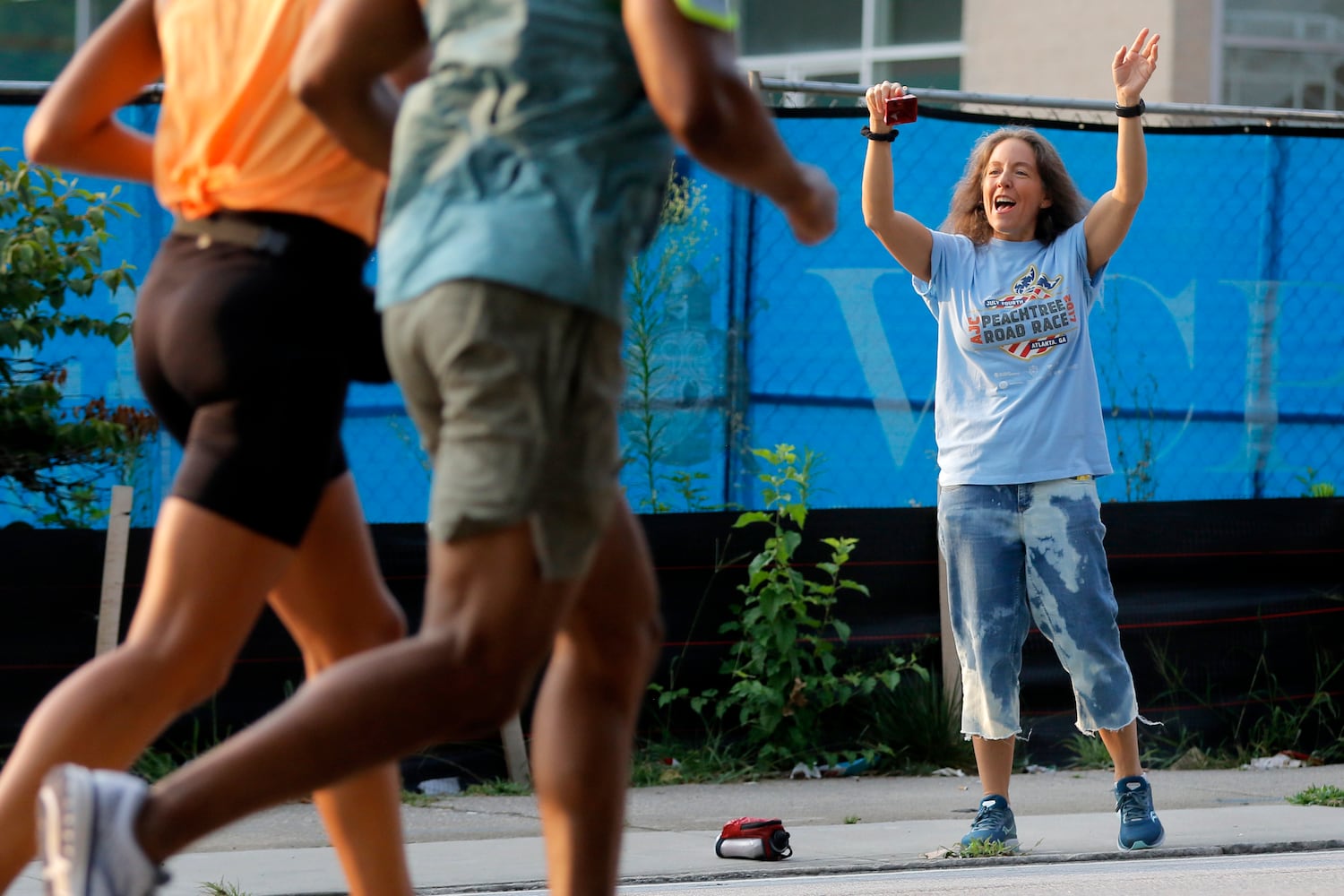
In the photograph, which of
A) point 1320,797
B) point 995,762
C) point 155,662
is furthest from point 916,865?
point 155,662

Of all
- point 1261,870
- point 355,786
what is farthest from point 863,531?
point 355,786

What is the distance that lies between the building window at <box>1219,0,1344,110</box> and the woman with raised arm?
7.99 meters

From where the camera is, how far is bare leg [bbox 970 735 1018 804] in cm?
472

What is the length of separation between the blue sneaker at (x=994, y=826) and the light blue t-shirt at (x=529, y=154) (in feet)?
9.18

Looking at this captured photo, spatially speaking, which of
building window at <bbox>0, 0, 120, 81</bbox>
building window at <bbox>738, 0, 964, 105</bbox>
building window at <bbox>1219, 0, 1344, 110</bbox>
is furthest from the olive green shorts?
building window at <bbox>0, 0, 120, 81</bbox>

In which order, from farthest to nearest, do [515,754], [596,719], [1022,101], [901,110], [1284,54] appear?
[1284,54] < [1022,101] < [515,754] < [901,110] < [596,719]

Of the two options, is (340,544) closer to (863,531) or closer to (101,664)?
(101,664)

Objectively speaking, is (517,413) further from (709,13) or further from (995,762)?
(995,762)

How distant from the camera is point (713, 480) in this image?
6.64 metres

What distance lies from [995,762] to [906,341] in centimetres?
248

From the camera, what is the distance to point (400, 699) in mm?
2217

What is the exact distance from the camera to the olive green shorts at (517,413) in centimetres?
222

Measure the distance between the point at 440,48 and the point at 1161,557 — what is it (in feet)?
16.0

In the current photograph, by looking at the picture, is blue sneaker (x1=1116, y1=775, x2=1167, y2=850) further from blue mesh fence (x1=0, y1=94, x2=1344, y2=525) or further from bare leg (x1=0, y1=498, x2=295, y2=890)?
bare leg (x1=0, y1=498, x2=295, y2=890)
